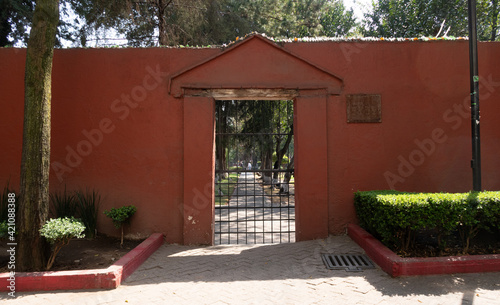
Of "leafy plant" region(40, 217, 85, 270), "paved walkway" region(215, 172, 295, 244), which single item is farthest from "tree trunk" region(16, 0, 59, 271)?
"paved walkway" region(215, 172, 295, 244)

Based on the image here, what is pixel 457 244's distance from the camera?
475cm

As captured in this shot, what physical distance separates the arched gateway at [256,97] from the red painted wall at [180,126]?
0.17 meters

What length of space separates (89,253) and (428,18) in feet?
49.4

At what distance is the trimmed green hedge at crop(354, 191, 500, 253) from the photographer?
13.8 ft

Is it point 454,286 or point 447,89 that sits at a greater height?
point 447,89

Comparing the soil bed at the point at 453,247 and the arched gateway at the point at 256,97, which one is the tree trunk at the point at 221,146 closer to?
the arched gateway at the point at 256,97

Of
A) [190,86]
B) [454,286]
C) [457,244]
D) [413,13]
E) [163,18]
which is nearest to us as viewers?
[454,286]

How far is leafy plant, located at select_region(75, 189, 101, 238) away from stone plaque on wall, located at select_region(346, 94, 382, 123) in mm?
4875

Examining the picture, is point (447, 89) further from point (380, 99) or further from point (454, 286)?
point (454, 286)

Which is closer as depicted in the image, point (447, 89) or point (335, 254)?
point (335, 254)

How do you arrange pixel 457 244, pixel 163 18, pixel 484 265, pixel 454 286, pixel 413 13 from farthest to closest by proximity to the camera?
1. pixel 413 13
2. pixel 163 18
3. pixel 457 244
4. pixel 484 265
5. pixel 454 286

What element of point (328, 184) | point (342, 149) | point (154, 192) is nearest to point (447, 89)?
point (342, 149)

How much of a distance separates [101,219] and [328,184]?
4.23 metres

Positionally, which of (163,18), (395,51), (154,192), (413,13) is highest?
(413,13)
